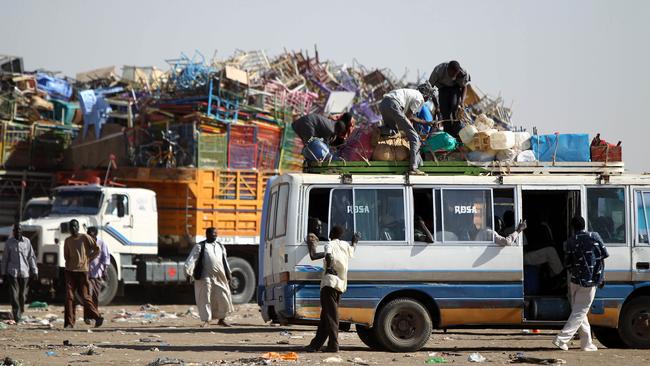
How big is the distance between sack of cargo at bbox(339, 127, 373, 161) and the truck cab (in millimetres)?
9980

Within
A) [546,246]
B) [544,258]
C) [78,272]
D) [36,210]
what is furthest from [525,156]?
[36,210]

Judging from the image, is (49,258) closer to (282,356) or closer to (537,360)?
(282,356)

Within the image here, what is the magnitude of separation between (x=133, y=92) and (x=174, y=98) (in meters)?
3.87

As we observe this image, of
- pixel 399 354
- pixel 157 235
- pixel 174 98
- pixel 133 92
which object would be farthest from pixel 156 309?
pixel 399 354

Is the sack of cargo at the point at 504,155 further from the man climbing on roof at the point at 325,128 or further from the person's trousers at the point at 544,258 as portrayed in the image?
the man climbing on roof at the point at 325,128

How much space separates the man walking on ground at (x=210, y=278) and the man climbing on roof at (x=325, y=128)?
381cm

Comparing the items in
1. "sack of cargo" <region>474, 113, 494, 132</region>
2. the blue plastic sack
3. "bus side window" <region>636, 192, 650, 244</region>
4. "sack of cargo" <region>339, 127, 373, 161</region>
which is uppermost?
the blue plastic sack

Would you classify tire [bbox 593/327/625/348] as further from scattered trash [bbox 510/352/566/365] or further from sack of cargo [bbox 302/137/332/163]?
sack of cargo [bbox 302/137/332/163]

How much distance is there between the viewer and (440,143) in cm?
1405

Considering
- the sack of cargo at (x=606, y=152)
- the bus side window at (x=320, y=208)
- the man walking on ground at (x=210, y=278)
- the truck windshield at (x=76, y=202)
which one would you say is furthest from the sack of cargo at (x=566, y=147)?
the truck windshield at (x=76, y=202)

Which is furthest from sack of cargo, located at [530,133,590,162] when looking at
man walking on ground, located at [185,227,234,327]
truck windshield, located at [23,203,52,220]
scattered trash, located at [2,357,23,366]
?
truck windshield, located at [23,203,52,220]

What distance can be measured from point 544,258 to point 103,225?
38.0 ft

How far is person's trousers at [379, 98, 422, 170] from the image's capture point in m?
13.7

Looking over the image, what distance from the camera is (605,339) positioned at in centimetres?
1441
